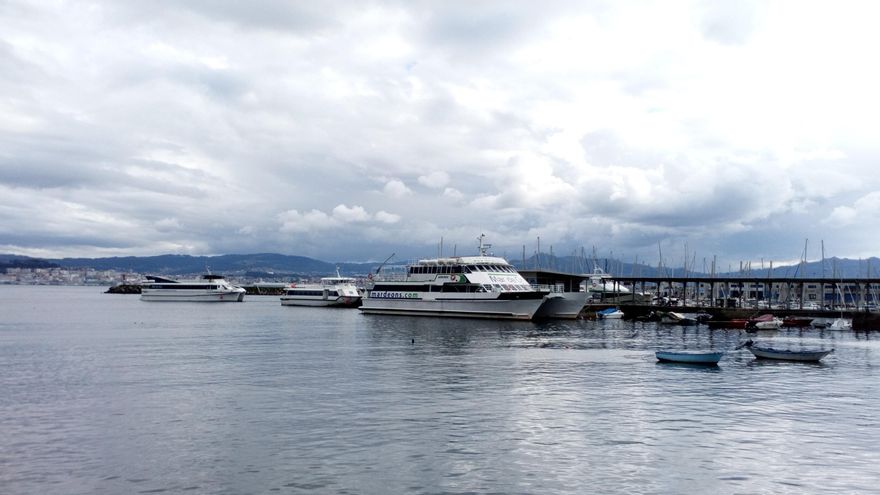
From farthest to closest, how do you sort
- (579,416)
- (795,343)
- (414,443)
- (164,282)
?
(164,282) → (795,343) → (579,416) → (414,443)

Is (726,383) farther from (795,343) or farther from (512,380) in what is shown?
(795,343)

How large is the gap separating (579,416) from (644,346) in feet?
128

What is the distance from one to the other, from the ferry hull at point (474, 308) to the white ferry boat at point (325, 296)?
4739cm

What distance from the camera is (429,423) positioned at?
28734 mm

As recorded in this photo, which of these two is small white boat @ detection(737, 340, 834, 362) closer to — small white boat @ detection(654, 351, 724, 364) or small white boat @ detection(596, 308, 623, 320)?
small white boat @ detection(654, 351, 724, 364)

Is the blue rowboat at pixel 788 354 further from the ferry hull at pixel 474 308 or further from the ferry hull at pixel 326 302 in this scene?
the ferry hull at pixel 326 302

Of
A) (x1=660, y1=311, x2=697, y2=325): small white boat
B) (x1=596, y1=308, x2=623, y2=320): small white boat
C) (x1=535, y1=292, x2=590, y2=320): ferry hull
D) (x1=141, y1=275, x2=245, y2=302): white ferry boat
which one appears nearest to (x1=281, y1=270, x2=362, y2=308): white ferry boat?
(x1=141, y1=275, x2=245, y2=302): white ferry boat

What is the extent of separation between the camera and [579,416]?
30719 millimetres

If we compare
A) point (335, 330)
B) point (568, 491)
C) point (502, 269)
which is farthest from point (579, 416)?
point (502, 269)

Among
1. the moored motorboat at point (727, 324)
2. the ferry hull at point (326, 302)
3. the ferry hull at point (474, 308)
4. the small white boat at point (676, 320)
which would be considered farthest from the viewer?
the ferry hull at point (326, 302)

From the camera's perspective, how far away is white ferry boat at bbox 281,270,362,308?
158 m

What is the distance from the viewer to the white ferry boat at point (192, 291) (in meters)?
182

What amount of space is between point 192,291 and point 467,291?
111 metres

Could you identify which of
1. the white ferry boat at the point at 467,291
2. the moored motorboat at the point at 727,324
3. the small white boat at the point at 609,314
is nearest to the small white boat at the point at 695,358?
the white ferry boat at the point at 467,291
